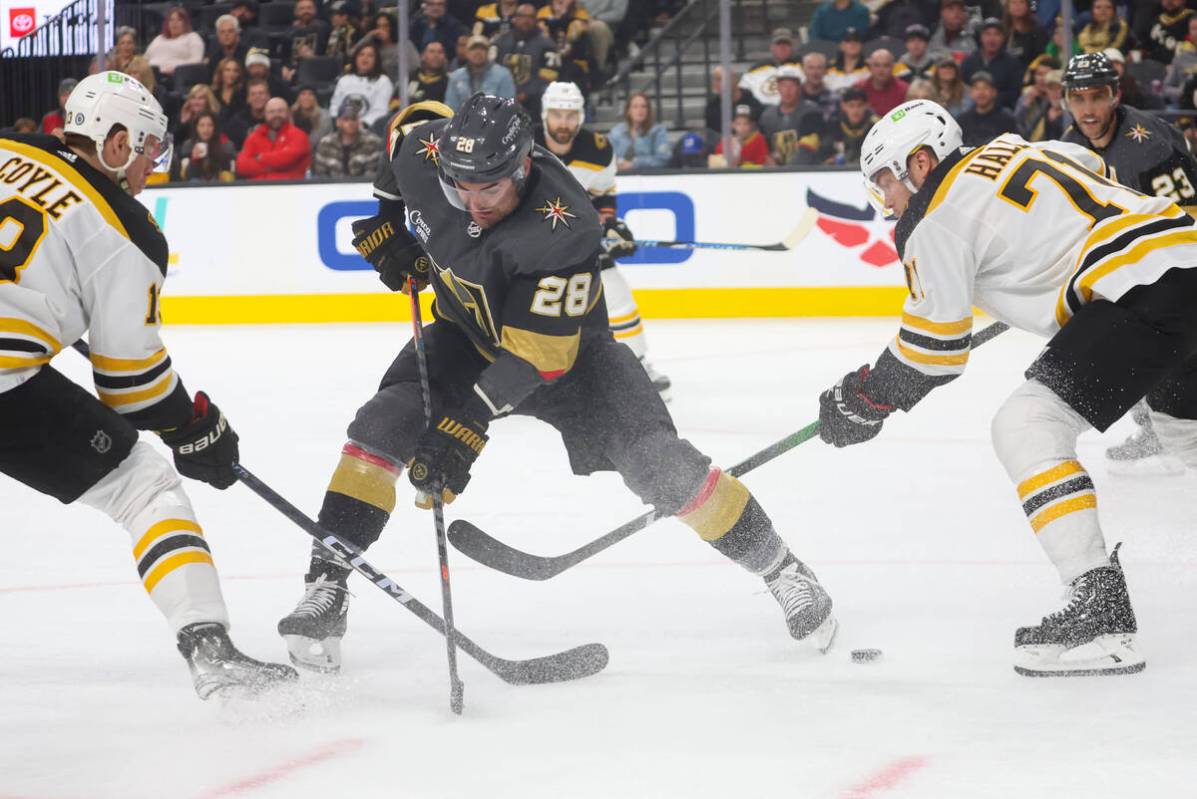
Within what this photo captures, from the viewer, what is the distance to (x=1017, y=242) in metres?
2.68

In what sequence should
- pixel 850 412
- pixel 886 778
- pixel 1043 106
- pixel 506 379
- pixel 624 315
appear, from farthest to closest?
pixel 1043 106 < pixel 624 315 < pixel 850 412 < pixel 506 379 < pixel 886 778

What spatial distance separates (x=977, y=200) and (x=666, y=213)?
17.7 ft

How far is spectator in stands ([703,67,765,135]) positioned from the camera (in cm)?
820

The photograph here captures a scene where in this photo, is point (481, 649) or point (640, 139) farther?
point (640, 139)

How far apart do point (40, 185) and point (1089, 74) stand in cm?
300

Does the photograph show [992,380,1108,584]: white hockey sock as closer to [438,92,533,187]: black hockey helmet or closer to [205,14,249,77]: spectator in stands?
[438,92,533,187]: black hockey helmet

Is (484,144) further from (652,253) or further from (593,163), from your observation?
(652,253)

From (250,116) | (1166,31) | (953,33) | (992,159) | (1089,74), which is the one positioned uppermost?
(992,159)

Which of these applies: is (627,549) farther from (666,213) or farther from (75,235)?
(666,213)

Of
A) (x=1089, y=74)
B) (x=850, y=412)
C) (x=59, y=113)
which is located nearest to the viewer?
(x=850, y=412)

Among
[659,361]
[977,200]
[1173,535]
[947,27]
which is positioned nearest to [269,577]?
[977,200]

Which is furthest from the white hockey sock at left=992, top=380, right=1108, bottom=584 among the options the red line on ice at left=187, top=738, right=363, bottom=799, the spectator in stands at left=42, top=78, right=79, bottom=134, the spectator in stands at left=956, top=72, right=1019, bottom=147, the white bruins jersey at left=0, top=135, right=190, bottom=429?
the spectator in stands at left=42, top=78, right=79, bottom=134

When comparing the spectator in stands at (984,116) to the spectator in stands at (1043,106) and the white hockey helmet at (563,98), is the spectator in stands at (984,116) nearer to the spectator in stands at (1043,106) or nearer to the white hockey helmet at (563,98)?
the spectator in stands at (1043,106)

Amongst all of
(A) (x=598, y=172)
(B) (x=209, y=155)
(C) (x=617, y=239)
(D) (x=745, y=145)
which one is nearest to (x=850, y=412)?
(A) (x=598, y=172)
